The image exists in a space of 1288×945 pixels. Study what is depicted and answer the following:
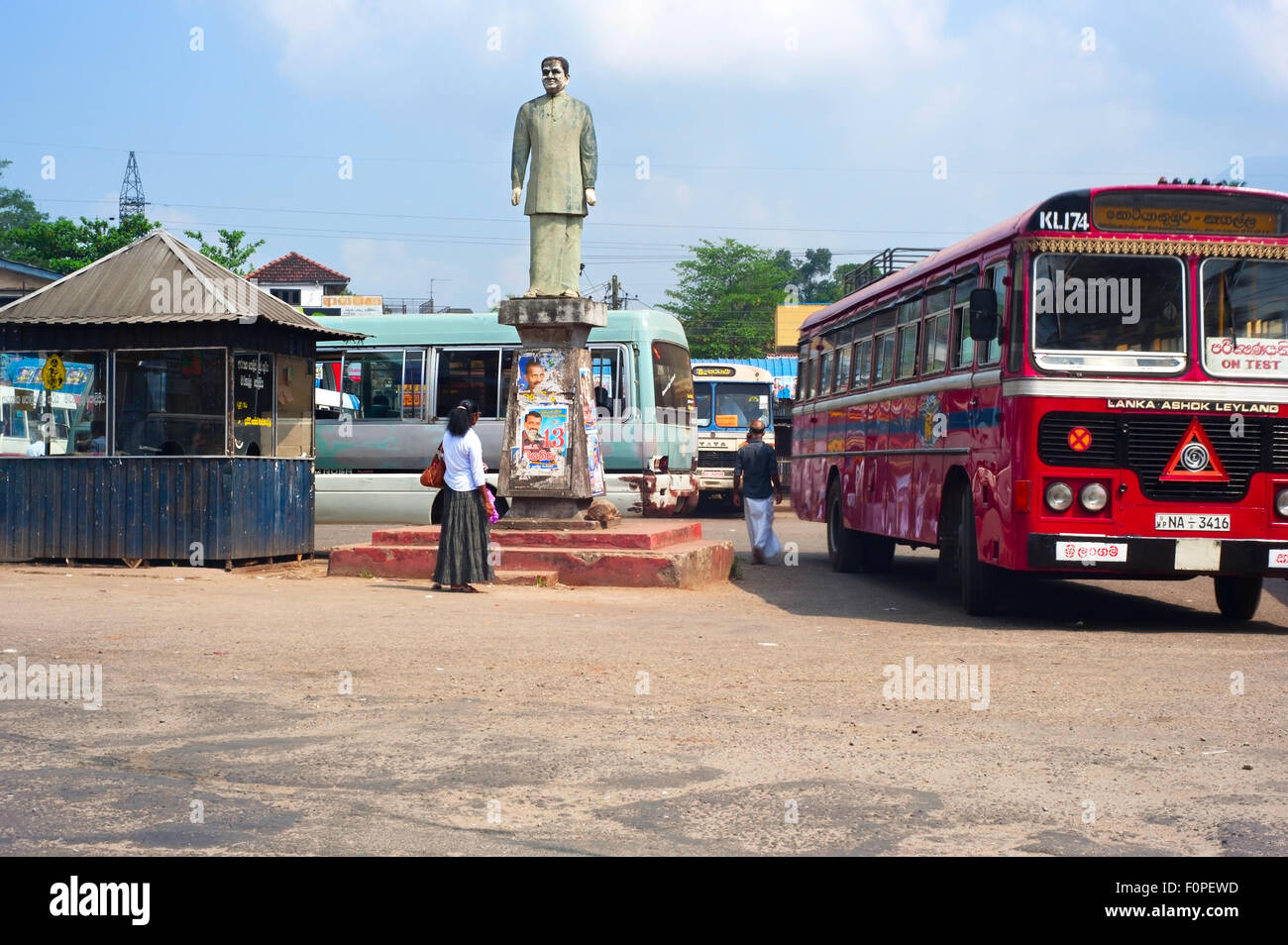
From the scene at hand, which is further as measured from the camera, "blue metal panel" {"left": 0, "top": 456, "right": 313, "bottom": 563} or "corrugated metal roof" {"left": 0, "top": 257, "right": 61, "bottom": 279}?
"corrugated metal roof" {"left": 0, "top": 257, "right": 61, "bottom": 279}

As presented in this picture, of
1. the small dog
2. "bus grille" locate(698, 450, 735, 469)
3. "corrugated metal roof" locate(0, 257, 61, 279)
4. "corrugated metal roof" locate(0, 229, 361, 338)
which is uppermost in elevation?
"corrugated metal roof" locate(0, 257, 61, 279)

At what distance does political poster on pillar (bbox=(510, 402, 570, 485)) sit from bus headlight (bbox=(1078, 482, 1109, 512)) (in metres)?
6.16

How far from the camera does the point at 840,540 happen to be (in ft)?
59.4

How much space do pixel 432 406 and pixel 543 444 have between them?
7.00 metres

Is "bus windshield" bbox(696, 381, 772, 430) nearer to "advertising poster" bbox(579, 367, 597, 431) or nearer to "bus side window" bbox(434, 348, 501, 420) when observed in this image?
"bus side window" bbox(434, 348, 501, 420)

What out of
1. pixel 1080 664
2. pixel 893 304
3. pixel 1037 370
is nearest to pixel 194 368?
pixel 893 304

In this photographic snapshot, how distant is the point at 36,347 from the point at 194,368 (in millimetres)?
1848

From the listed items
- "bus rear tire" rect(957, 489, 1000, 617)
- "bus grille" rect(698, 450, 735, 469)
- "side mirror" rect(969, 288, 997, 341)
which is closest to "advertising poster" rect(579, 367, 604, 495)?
"bus rear tire" rect(957, 489, 1000, 617)

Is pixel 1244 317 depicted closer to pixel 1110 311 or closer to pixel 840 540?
pixel 1110 311

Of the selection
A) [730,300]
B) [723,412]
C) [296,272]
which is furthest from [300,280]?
[723,412]

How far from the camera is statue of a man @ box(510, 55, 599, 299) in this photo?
627 inches

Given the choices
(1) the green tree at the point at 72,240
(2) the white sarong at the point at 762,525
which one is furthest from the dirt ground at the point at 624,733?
(1) the green tree at the point at 72,240

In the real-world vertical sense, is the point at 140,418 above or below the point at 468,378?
below

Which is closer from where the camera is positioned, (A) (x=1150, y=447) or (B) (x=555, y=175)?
(A) (x=1150, y=447)
